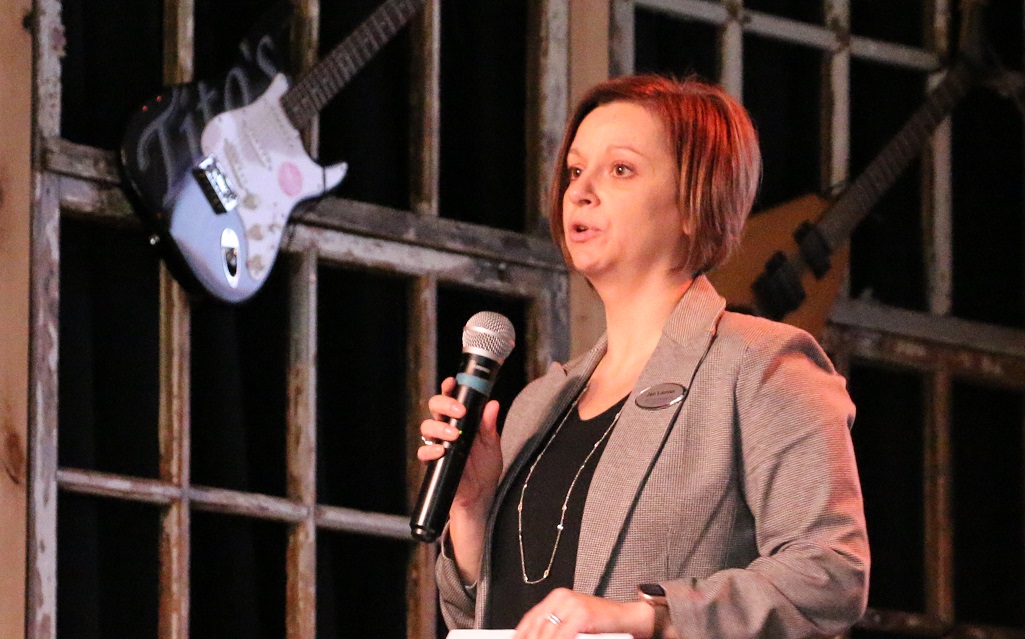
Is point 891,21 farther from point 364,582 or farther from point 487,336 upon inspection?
point 487,336

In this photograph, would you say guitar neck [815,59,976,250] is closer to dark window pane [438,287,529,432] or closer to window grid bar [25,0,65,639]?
dark window pane [438,287,529,432]

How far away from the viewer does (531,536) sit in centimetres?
220

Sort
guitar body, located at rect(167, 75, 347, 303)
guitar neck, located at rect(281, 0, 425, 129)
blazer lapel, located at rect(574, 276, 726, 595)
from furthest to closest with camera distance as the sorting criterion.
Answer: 1. guitar neck, located at rect(281, 0, 425, 129)
2. guitar body, located at rect(167, 75, 347, 303)
3. blazer lapel, located at rect(574, 276, 726, 595)

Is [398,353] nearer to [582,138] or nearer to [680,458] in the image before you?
[582,138]

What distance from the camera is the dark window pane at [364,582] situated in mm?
3457

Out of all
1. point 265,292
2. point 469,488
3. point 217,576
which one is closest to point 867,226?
point 265,292

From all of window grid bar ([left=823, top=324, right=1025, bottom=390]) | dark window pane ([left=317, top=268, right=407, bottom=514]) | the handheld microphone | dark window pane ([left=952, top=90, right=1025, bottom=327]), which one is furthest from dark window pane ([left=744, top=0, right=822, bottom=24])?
the handheld microphone

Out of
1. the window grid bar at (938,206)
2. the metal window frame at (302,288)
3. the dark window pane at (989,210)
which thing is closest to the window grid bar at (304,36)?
the metal window frame at (302,288)

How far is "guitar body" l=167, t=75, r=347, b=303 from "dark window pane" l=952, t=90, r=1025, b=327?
68.2 inches

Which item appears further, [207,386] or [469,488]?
[207,386]

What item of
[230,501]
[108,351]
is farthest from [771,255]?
[108,351]

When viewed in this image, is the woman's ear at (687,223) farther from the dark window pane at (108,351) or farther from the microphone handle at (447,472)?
the dark window pane at (108,351)

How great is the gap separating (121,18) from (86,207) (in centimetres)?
38

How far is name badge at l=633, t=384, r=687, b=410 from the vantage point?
214 cm
